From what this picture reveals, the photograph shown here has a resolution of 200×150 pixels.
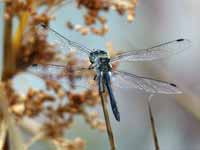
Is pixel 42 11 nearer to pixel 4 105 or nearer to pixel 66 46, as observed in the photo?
pixel 66 46

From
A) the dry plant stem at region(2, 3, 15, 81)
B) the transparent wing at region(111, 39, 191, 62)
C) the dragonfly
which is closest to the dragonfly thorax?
the dragonfly

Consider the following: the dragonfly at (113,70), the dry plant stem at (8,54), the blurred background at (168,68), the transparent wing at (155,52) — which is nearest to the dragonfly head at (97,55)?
the dragonfly at (113,70)

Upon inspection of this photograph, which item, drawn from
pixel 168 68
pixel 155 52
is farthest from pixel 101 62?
pixel 168 68

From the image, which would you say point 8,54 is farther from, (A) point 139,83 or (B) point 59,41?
(A) point 139,83

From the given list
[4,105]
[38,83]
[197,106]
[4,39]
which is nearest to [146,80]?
[197,106]

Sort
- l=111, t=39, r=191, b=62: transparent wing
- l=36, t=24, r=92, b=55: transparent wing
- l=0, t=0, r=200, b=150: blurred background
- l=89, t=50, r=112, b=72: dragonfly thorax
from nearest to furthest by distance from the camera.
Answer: l=36, t=24, r=92, b=55: transparent wing
l=89, t=50, r=112, b=72: dragonfly thorax
l=111, t=39, r=191, b=62: transparent wing
l=0, t=0, r=200, b=150: blurred background

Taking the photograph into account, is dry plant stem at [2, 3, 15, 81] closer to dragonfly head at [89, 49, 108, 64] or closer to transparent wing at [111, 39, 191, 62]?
dragonfly head at [89, 49, 108, 64]

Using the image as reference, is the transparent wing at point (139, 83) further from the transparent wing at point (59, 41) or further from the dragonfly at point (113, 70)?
the transparent wing at point (59, 41)
